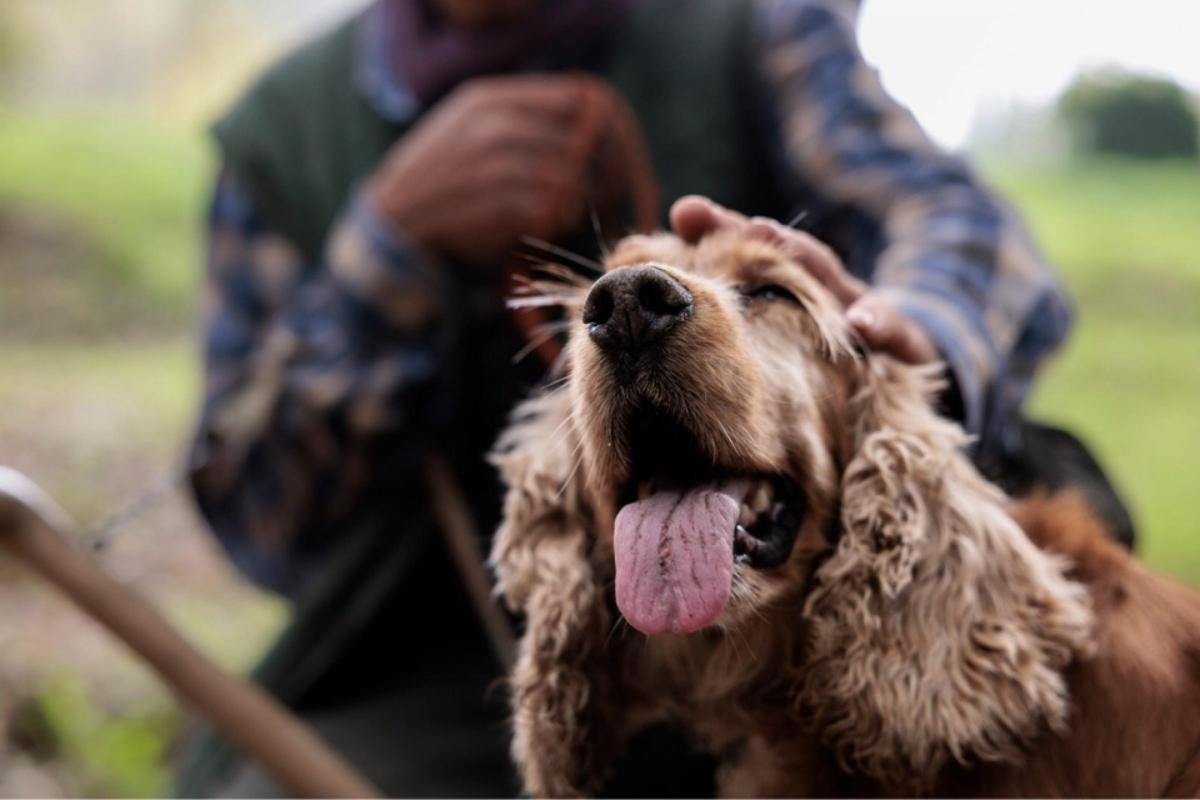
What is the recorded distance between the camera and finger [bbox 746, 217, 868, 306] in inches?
43.0

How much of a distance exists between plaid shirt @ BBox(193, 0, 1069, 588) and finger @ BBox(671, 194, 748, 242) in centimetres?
18

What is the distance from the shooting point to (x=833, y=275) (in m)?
1.13

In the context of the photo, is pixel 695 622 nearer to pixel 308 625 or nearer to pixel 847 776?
pixel 847 776

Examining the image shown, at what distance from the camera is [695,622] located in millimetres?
893

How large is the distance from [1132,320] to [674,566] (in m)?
0.86

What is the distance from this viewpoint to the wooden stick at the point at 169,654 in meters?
1.17

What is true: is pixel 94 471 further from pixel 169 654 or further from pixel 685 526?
pixel 685 526

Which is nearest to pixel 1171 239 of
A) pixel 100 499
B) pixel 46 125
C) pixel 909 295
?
pixel 909 295

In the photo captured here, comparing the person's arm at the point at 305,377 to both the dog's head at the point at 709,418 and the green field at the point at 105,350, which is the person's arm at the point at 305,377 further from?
the green field at the point at 105,350

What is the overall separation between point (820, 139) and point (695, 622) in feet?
2.46

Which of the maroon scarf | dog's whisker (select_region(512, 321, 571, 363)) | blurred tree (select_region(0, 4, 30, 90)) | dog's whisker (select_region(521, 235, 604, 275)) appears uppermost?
blurred tree (select_region(0, 4, 30, 90))

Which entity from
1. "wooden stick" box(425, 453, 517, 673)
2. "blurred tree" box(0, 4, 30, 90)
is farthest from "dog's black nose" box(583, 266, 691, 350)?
"blurred tree" box(0, 4, 30, 90)

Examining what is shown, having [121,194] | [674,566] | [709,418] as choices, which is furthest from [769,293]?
[121,194]

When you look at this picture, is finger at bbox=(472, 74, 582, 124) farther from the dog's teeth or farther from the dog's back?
the dog's back
